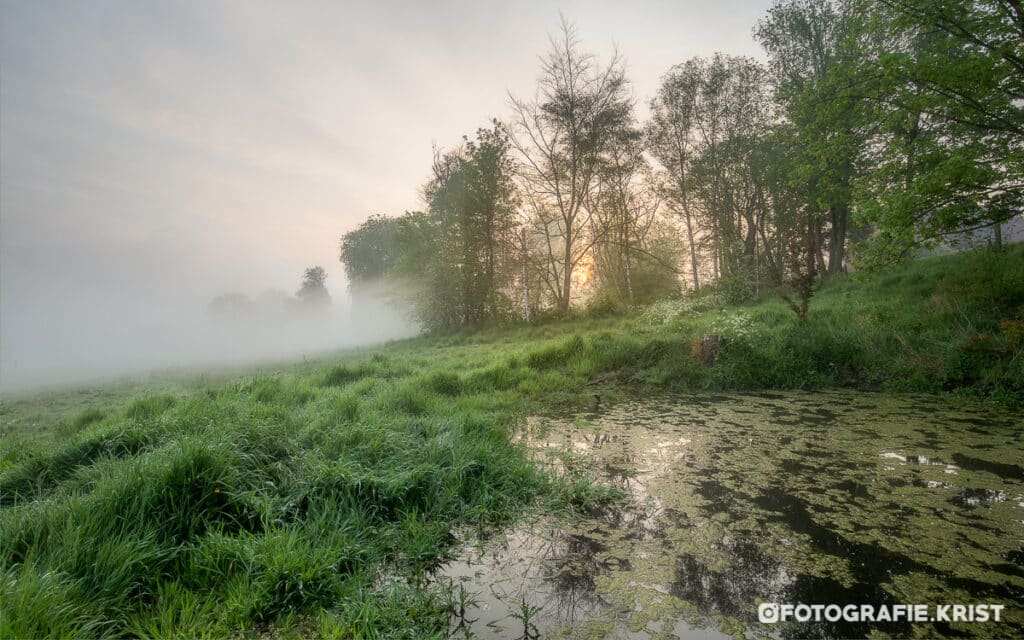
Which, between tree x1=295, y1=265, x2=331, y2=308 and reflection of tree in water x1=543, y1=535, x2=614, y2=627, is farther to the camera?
tree x1=295, y1=265, x2=331, y2=308

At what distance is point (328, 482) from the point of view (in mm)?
3496

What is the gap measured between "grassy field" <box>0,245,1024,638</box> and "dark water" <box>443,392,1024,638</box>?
1.44 feet

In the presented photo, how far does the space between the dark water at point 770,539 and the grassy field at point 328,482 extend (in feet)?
1.44

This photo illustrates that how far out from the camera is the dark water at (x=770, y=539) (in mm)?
2262

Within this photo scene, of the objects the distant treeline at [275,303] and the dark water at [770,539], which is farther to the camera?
the distant treeline at [275,303]

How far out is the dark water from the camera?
2262mm

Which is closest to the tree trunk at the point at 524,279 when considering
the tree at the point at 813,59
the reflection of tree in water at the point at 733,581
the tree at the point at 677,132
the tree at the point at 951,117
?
the tree at the point at 677,132

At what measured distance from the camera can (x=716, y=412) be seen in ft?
20.7

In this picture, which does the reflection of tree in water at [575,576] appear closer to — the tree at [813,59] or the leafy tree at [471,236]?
the tree at [813,59]

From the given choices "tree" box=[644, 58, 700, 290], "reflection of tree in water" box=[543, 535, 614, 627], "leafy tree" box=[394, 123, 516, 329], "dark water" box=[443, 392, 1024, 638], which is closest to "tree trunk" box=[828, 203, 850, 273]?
"tree" box=[644, 58, 700, 290]

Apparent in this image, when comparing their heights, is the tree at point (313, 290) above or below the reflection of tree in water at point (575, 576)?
above

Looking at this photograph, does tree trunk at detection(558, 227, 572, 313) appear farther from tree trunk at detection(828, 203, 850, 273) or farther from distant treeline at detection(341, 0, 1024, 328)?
tree trunk at detection(828, 203, 850, 273)

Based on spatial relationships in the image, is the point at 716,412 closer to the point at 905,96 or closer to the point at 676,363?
the point at 676,363

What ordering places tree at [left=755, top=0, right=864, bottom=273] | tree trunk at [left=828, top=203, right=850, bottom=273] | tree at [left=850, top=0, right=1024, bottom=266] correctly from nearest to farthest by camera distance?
tree at [left=850, top=0, right=1024, bottom=266] < tree at [left=755, top=0, right=864, bottom=273] < tree trunk at [left=828, top=203, right=850, bottom=273]
